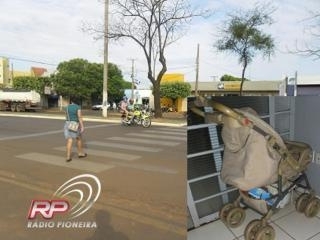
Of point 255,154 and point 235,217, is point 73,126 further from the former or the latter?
point 255,154

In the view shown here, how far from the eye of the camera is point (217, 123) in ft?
4.44

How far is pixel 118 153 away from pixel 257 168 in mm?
3563

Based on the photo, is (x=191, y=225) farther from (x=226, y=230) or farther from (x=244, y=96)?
(x=244, y=96)

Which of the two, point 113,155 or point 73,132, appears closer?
point 73,132

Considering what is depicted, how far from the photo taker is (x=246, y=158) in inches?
54.1

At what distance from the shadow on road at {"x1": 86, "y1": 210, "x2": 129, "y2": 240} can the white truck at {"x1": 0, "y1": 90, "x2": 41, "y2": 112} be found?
152 cm

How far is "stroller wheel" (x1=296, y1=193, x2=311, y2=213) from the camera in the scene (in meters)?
1.56

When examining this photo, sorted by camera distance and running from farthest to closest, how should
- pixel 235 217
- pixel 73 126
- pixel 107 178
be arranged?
pixel 107 178 → pixel 73 126 → pixel 235 217

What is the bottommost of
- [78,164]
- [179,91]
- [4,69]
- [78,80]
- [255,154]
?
[78,164]

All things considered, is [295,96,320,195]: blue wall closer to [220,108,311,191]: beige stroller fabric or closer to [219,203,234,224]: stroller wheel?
[220,108,311,191]: beige stroller fabric

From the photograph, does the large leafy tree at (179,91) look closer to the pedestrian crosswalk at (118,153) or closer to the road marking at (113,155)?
the pedestrian crosswalk at (118,153)

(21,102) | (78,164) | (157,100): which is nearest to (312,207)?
(157,100)

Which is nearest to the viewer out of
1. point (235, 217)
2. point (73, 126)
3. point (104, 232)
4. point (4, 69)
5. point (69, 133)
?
point (235, 217)

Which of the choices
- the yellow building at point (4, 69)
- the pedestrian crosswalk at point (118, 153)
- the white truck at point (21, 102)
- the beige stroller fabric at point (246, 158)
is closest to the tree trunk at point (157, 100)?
the beige stroller fabric at point (246, 158)
